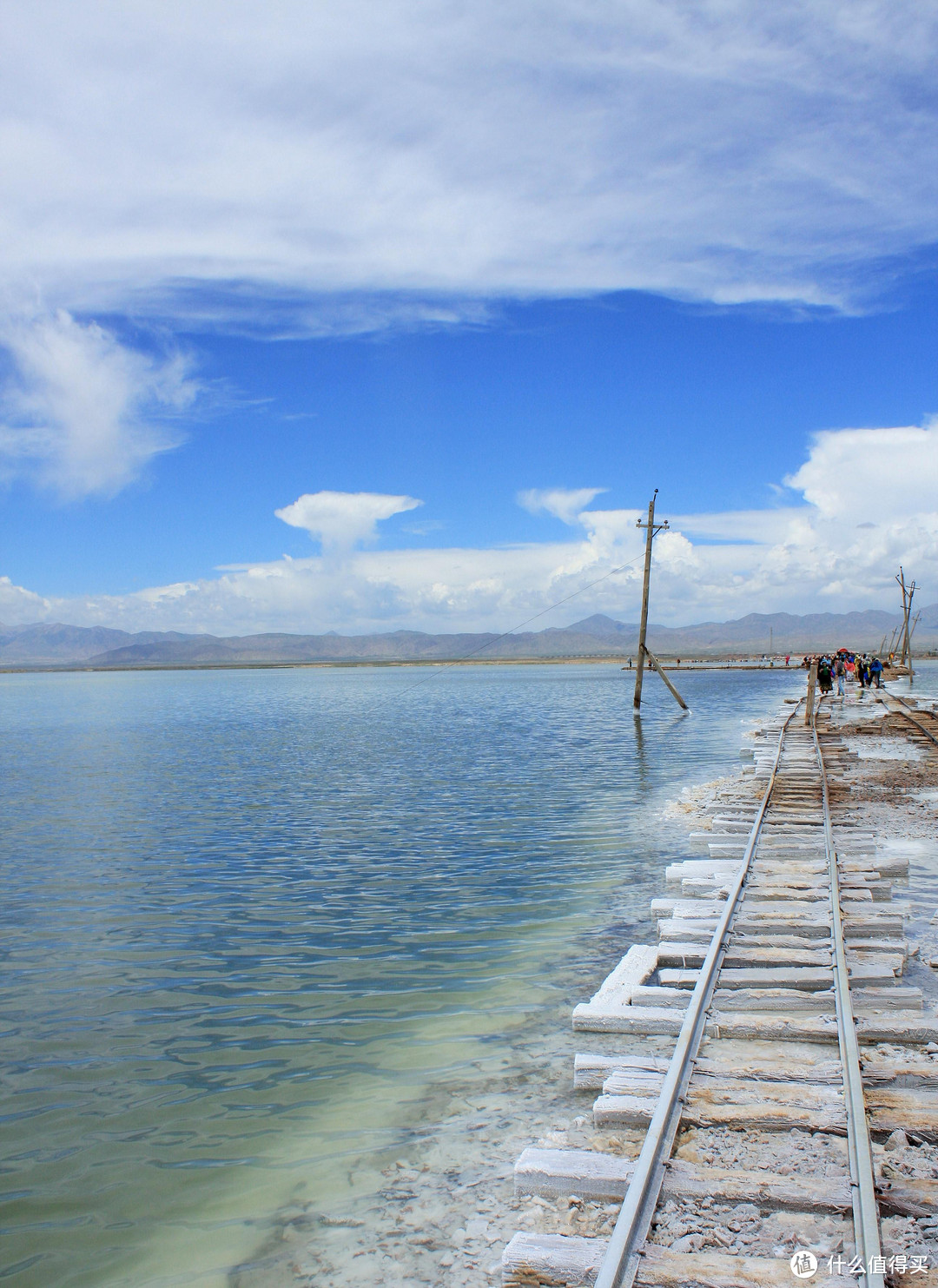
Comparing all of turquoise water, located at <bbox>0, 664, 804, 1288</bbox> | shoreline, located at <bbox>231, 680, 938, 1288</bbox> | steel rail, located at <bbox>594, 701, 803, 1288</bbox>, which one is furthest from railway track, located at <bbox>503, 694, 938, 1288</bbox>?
turquoise water, located at <bbox>0, 664, 804, 1288</bbox>

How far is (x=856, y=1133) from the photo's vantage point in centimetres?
462

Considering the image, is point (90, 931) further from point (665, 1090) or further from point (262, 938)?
point (665, 1090)

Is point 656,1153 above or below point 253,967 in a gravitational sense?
above

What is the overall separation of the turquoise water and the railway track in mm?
1472

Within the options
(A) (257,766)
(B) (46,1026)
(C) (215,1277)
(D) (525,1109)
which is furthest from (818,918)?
(A) (257,766)

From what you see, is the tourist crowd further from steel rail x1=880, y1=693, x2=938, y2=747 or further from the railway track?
the railway track

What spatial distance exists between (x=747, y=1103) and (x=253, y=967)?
20.0 feet

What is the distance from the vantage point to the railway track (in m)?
3.88

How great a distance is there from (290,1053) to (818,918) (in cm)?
498

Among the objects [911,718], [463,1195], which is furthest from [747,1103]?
[911,718]

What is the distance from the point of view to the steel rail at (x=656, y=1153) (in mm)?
3656

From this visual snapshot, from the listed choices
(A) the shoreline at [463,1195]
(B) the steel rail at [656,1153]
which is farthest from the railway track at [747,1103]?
(A) the shoreline at [463,1195]

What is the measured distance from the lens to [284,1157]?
5.98 metres

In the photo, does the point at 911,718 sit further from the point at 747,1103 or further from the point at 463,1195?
the point at 463,1195
